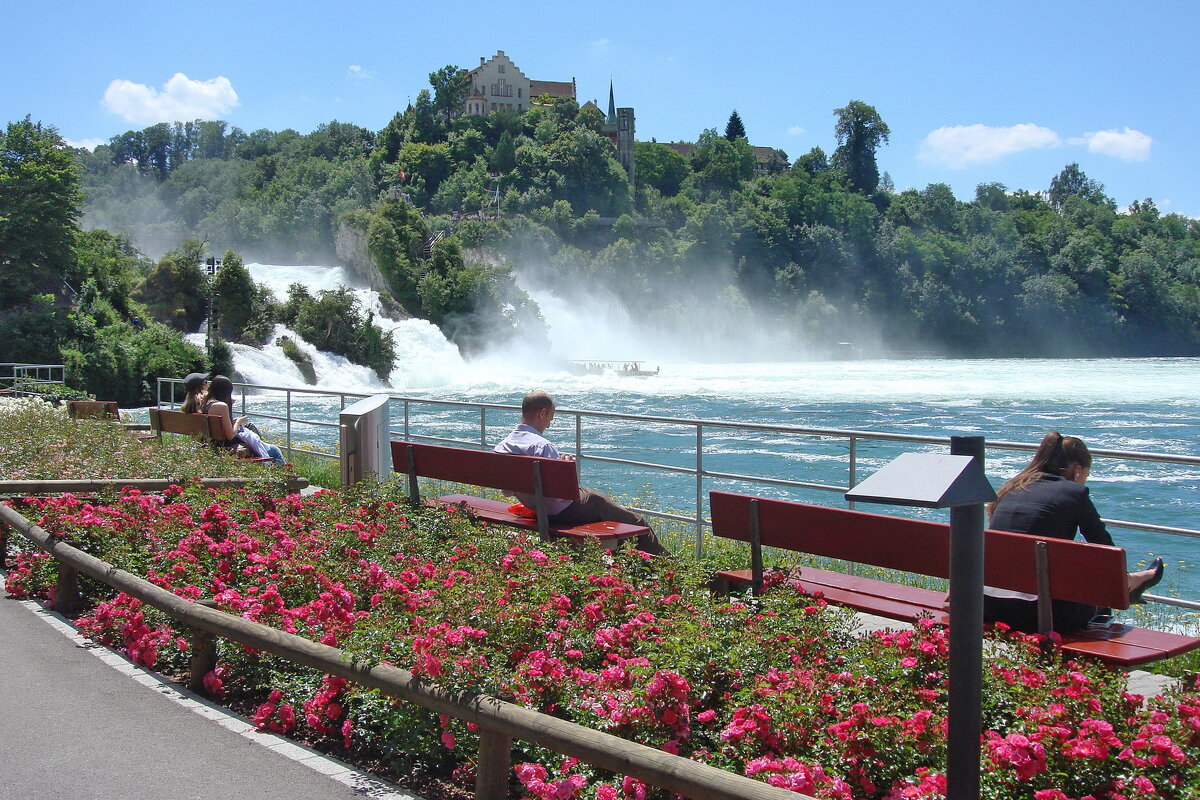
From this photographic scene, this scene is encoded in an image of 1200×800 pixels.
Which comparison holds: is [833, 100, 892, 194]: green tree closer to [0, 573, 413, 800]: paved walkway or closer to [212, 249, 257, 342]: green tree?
[212, 249, 257, 342]: green tree

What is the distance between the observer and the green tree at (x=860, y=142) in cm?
14425

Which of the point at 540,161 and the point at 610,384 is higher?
the point at 540,161

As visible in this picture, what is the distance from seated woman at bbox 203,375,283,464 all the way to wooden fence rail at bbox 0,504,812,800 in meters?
5.75

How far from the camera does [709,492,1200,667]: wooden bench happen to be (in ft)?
12.9

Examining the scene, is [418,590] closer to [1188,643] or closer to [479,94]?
[1188,643]

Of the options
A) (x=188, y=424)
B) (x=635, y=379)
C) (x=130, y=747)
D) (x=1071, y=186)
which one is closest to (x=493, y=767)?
(x=130, y=747)

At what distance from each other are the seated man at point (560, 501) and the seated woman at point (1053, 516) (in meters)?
2.27

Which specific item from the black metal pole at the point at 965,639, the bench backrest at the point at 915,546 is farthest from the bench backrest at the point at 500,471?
the black metal pole at the point at 965,639

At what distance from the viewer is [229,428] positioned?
1046 cm

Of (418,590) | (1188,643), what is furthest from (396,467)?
(1188,643)

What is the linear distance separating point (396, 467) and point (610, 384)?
49.0 metres

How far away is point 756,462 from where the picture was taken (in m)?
24.0

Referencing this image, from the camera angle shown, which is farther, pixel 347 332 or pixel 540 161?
pixel 540 161

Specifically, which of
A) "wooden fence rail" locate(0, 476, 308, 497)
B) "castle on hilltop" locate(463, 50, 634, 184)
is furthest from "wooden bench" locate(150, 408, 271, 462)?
"castle on hilltop" locate(463, 50, 634, 184)
